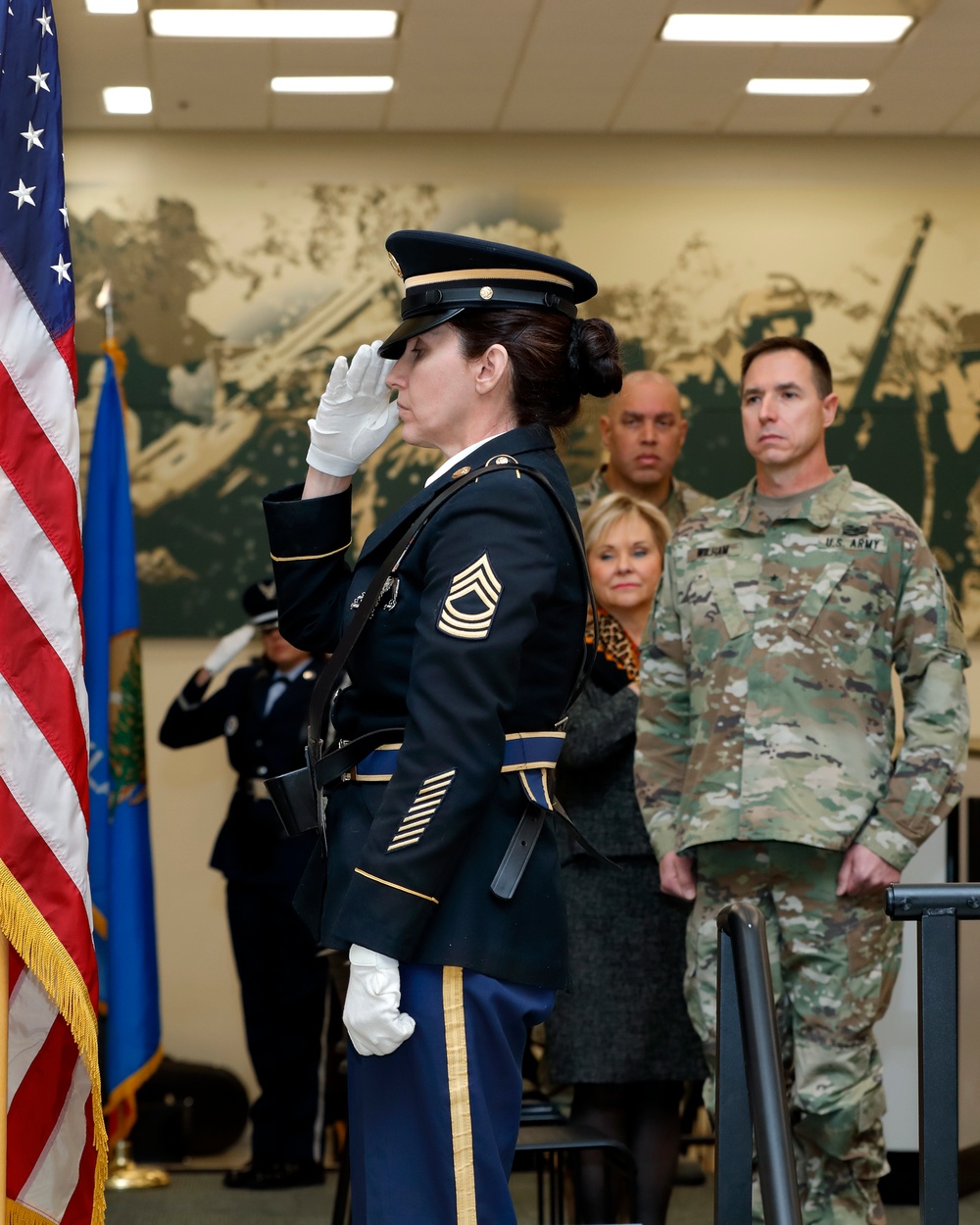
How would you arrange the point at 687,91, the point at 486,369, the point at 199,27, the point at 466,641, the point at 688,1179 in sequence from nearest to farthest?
the point at 466,641 → the point at 486,369 → the point at 688,1179 → the point at 199,27 → the point at 687,91

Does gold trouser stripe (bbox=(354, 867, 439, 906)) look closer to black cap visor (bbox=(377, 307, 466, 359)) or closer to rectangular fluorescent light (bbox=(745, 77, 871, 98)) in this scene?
black cap visor (bbox=(377, 307, 466, 359))

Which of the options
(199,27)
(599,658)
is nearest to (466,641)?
(599,658)

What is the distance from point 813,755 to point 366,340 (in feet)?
9.60

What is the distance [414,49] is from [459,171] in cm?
71

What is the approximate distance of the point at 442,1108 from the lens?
65.3 inches

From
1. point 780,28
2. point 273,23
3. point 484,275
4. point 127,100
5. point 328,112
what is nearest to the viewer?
point 484,275

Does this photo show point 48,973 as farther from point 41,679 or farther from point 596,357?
point 596,357

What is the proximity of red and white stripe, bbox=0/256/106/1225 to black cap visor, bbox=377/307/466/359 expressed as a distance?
71cm

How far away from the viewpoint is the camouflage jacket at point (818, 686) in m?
2.76

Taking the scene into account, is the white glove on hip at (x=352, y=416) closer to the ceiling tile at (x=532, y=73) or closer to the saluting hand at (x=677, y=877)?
the saluting hand at (x=677, y=877)

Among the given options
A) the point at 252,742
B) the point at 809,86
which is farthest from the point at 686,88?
the point at 252,742

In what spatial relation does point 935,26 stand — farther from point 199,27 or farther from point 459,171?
point 199,27

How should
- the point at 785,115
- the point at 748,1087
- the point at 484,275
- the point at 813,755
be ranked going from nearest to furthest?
the point at 748,1087 → the point at 484,275 → the point at 813,755 → the point at 785,115

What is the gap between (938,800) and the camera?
2764mm
